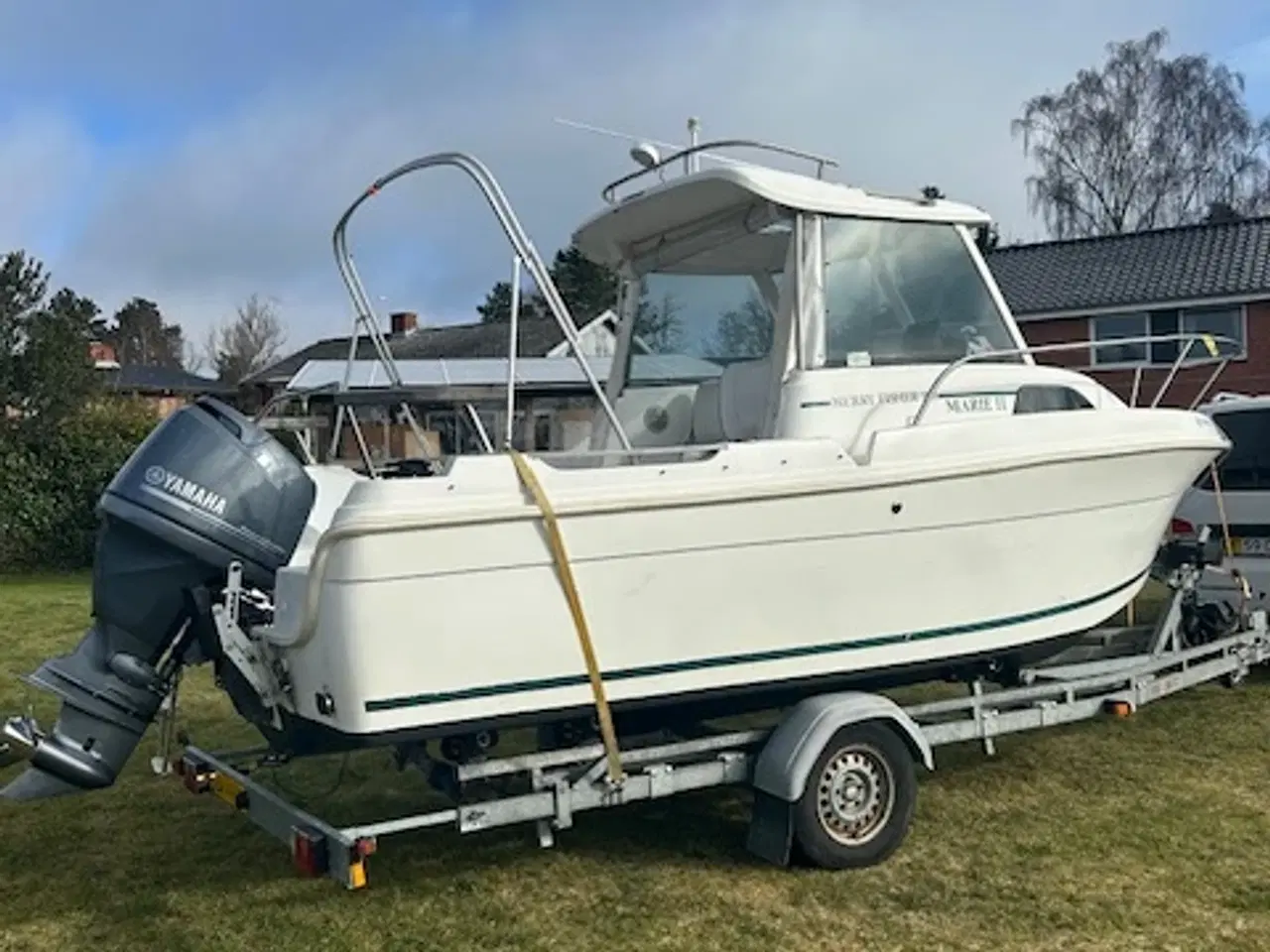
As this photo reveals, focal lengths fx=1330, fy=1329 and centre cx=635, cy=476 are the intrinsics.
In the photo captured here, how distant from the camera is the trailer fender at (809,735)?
4617mm

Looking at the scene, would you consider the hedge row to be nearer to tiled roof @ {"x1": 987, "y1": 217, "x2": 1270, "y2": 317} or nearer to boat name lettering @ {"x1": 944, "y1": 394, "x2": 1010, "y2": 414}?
boat name lettering @ {"x1": 944, "y1": 394, "x2": 1010, "y2": 414}

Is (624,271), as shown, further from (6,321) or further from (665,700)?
(6,321)

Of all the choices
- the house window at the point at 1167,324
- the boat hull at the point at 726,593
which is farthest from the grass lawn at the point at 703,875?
the house window at the point at 1167,324

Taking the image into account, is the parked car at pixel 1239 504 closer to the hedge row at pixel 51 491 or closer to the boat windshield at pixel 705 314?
the boat windshield at pixel 705 314

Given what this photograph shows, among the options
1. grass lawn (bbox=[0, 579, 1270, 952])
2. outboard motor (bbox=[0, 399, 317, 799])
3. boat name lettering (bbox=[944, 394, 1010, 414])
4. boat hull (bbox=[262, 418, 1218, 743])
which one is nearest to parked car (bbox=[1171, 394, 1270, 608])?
grass lawn (bbox=[0, 579, 1270, 952])

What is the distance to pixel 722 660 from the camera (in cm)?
461

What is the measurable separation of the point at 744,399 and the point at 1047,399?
1259 millimetres

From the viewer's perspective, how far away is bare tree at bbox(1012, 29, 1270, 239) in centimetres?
3931

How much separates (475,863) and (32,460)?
47.8 feet

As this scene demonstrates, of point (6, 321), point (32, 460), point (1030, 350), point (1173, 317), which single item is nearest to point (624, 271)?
point (1030, 350)

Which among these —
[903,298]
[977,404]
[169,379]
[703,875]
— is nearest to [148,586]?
[703,875]

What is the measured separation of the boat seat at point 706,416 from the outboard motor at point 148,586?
210 cm

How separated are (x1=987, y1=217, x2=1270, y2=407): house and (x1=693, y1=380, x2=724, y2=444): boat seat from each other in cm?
1460

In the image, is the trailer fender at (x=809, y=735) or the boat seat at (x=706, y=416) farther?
the boat seat at (x=706, y=416)
